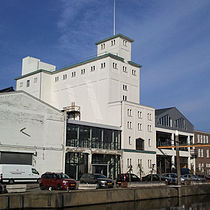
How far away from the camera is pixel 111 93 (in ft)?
190

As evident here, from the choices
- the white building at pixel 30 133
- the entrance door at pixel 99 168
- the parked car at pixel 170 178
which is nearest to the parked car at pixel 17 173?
the white building at pixel 30 133

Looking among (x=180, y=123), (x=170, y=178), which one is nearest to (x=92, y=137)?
(x=170, y=178)

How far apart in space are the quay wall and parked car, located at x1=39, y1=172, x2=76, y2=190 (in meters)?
3.35

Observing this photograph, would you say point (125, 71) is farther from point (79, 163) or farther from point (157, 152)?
point (79, 163)

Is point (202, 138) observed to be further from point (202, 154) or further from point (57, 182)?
point (57, 182)

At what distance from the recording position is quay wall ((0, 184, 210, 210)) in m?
23.8

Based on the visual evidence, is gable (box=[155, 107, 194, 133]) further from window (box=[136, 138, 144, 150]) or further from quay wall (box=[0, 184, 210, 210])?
quay wall (box=[0, 184, 210, 210])

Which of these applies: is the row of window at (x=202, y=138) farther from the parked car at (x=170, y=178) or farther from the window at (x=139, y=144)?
the parked car at (x=170, y=178)

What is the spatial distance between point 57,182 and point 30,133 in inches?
495

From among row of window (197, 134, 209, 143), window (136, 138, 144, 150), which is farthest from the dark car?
row of window (197, 134, 209, 143)

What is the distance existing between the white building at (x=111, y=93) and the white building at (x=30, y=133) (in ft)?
43.5

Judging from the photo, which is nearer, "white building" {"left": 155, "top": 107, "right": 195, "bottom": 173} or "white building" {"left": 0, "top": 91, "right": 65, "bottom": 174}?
"white building" {"left": 0, "top": 91, "right": 65, "bottom": 174}

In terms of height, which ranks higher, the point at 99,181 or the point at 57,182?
the point at 57,182

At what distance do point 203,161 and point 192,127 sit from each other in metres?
8.85
